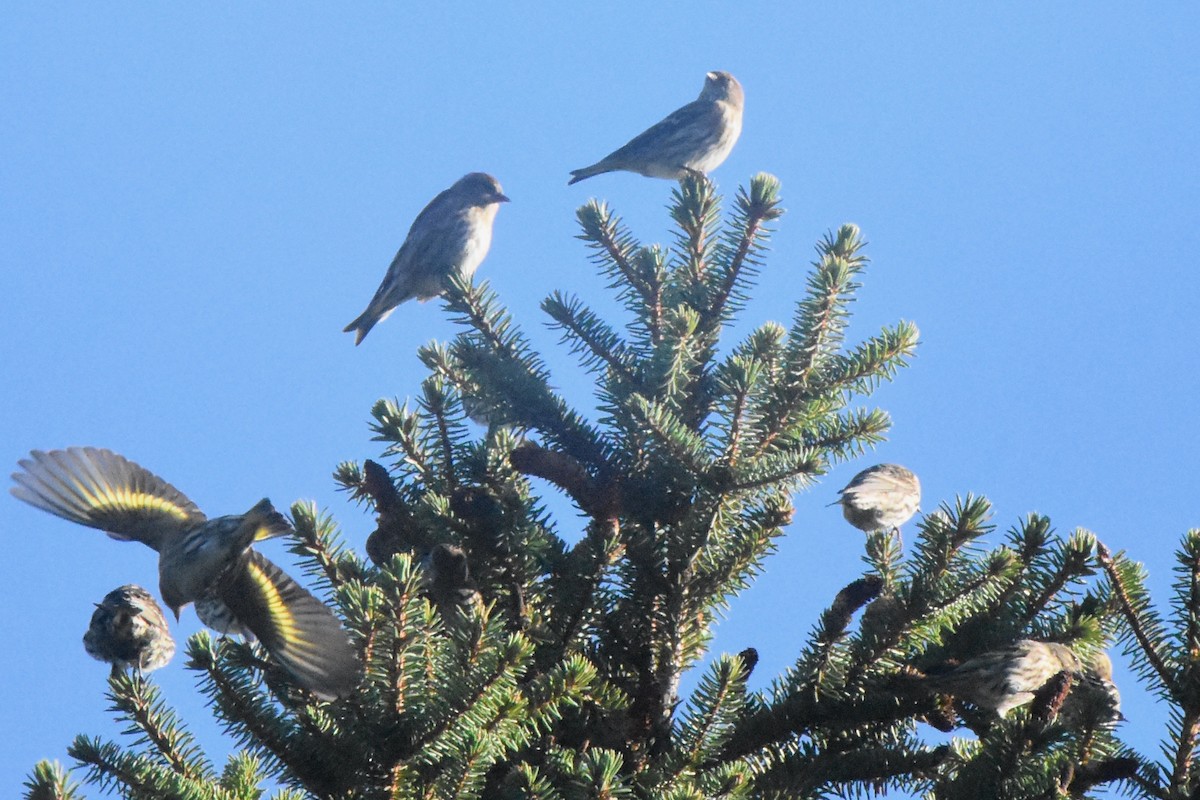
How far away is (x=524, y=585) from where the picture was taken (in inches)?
130

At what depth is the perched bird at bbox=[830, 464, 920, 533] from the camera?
4.34 m

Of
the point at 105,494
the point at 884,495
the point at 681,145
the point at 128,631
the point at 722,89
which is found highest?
the point at 722,89

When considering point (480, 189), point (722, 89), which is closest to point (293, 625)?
point (480, 189)

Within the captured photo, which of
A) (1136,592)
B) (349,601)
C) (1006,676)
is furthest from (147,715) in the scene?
(1136,592)

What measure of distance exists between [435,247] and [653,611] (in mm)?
3912

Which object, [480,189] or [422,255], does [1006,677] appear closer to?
[422,255]

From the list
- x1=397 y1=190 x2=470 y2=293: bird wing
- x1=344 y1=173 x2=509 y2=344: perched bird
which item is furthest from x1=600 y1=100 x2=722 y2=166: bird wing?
x1=397 y1=190 x2=470 y2=293: bird wing

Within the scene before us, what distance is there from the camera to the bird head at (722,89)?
877 cm

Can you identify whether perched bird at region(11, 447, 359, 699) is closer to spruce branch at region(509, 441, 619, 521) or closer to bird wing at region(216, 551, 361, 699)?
bird wing at region(216, 551, 361, 699)

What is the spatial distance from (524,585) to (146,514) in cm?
137

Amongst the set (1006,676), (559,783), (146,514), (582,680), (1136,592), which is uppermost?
(146,514)

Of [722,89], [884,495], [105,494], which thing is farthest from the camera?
[722,89]

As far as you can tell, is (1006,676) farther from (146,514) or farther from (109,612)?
(109,612)

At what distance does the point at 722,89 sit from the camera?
29.3 feet
